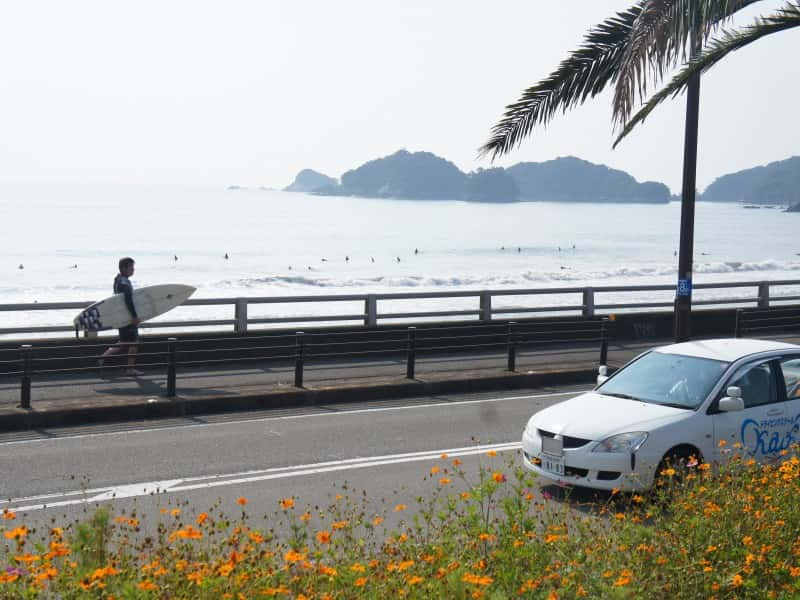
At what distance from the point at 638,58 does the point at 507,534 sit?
6.63 m

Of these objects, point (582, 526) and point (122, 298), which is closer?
point (582, 526)

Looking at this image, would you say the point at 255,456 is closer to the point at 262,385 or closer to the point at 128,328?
the point at 262,385

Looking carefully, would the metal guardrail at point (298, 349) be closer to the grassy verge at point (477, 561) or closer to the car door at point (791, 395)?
the car door at point (791, 395)

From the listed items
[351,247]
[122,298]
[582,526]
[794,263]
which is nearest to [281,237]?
[351,247]

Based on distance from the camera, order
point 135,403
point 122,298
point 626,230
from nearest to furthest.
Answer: point 135,403, point 122,298, point 626,230

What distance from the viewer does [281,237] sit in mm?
139125

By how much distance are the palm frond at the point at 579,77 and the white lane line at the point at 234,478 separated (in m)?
3.61

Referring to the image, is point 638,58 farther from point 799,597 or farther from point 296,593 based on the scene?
point 296,593

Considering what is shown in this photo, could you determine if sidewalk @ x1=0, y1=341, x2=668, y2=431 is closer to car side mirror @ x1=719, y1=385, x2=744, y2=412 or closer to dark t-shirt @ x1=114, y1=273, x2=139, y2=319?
dark t-shirt @ x1=114, y1=273, x2=139, y2=319

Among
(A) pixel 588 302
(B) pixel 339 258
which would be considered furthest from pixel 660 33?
(B) pixel 339 258

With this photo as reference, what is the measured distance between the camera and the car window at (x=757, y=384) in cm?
1028

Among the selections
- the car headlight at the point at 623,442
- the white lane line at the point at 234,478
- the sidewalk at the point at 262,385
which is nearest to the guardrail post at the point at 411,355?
the sidewalk at the point at 262,385

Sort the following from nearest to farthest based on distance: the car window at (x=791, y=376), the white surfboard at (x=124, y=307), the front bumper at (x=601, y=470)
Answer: the front bumper at (x=601, y=470) → the car window at (x=791, y=376) → the white surfboard at (x=124, y=307)

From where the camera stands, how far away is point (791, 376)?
34.6 feet
